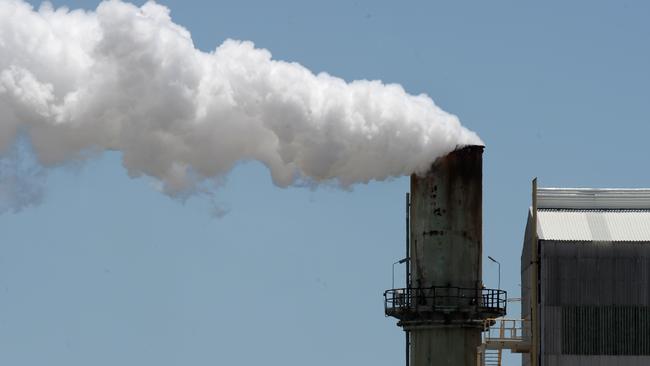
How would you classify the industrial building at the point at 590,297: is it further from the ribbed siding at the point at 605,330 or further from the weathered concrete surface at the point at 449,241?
the weathered concrete surface at the point at 449,241

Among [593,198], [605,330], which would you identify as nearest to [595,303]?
[605,330]

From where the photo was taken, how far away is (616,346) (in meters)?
69.6

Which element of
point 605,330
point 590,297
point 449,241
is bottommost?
point 605,330

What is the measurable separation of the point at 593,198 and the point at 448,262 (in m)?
6.82

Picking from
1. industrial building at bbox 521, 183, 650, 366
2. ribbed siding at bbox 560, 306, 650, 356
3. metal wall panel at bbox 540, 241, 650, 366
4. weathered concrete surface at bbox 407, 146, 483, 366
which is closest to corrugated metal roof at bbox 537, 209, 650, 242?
industrial building at bbox 521, 183, 650, 366

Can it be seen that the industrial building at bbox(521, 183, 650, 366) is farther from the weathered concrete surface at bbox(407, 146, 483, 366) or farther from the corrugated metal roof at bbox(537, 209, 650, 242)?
the weathered concrete surface at bbox(407, 146, 483, 366)

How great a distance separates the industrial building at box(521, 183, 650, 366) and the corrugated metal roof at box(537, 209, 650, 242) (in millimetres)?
74

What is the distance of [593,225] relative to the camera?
71.6 metres

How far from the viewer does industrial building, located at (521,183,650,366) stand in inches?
2739

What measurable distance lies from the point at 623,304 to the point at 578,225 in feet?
13.0

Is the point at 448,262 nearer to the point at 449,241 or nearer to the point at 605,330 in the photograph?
the point at 449,241

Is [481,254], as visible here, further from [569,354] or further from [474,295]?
[569,354]

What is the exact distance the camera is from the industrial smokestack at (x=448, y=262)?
7325cm

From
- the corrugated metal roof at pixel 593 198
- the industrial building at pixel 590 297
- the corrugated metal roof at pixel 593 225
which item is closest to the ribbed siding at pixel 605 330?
the industrial building at pixel 590 297
